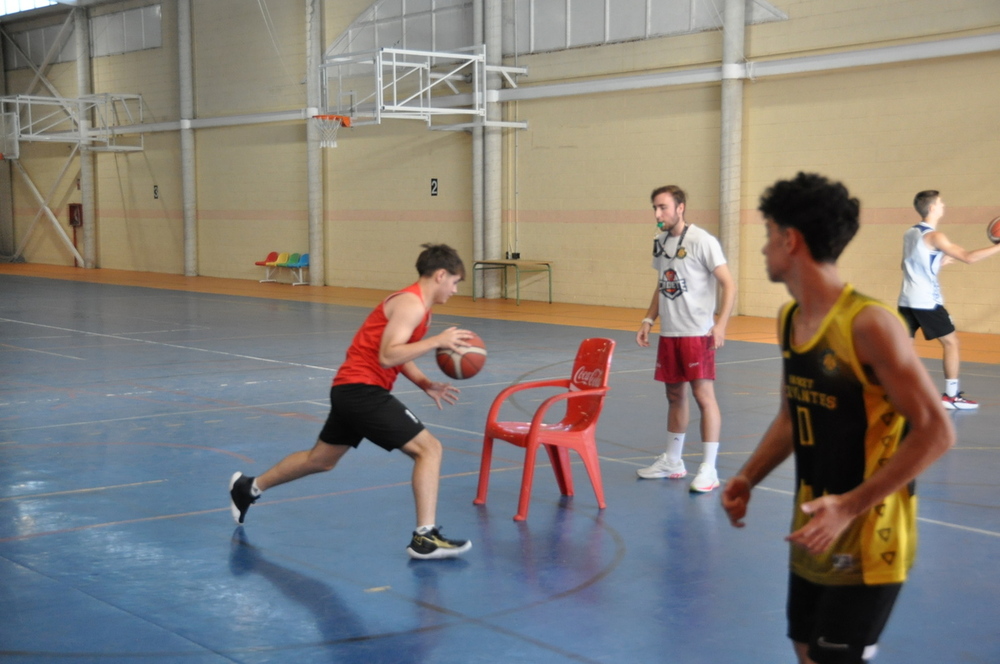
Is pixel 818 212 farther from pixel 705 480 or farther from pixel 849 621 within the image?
pixel 705 480

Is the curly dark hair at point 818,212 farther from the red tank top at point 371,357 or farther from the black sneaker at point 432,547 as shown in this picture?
the black sneaker at point 432,547

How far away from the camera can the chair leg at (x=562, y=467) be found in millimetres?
6379

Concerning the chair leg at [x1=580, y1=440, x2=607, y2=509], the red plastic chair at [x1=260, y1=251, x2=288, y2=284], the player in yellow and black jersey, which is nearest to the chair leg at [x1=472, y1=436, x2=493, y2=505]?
the chair leg at [x1=580, y1=440, x2=607, y2=509]

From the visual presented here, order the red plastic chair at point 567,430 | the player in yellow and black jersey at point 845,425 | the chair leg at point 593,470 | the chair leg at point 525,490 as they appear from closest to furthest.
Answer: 1. the player in yellow and black jersey at point 845,425
2. the chair leg at point 525,490
3. the red plastic chair at point 567,430
4. the chair leg at point 593,470

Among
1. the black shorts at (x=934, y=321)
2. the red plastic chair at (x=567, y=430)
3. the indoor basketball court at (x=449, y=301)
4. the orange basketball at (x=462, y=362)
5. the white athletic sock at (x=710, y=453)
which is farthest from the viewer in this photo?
the black shorts at (x=934, y=321)

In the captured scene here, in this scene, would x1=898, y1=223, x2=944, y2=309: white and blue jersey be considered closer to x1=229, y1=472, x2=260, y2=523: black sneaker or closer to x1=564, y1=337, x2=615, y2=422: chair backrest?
x1=564, y1=337, x2=615, y2=422: chair backrest

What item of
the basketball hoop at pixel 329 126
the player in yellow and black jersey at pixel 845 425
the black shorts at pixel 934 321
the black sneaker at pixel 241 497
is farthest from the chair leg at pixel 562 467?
the basketball hoop at pixel 329 126

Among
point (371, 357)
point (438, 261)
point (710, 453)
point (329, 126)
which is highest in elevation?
point (329, 126)

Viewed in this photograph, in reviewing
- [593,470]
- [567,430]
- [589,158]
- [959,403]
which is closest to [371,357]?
[567,430]

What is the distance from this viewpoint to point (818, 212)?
253 centimetres

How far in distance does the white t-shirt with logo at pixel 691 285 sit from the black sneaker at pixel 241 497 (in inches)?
107

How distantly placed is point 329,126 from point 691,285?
663 inches

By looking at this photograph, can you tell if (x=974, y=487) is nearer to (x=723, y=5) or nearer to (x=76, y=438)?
(x=76, y=438)

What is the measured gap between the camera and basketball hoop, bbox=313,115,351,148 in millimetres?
20578
